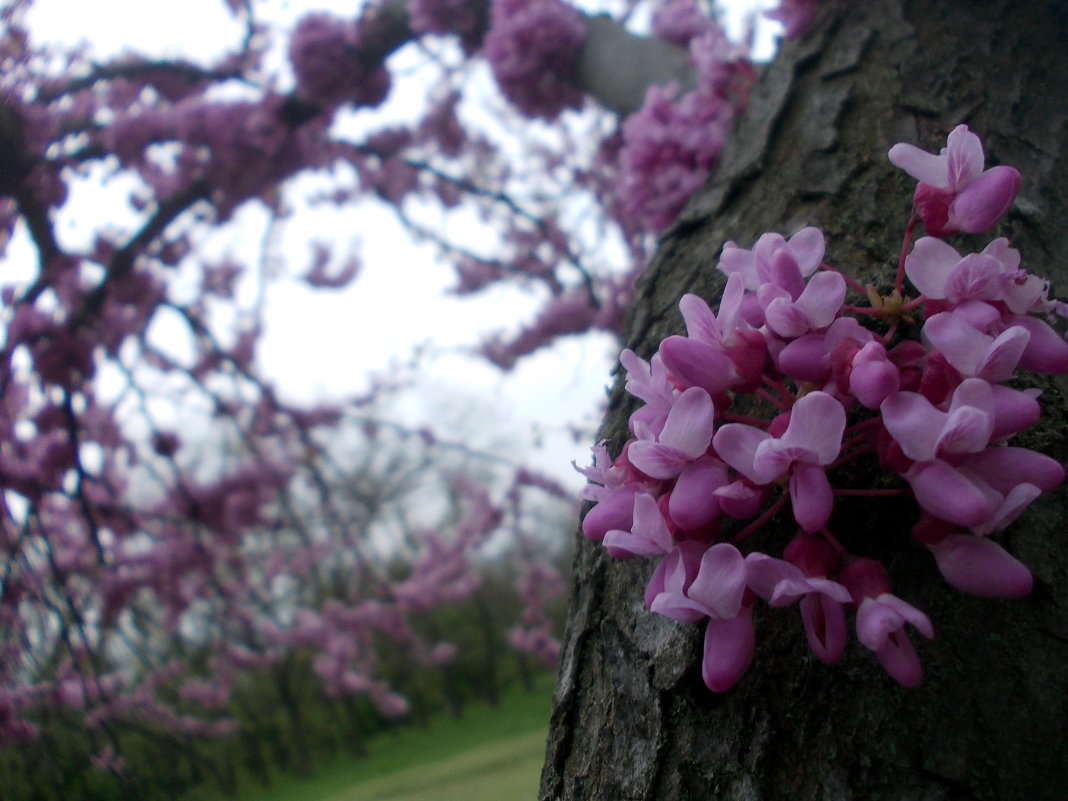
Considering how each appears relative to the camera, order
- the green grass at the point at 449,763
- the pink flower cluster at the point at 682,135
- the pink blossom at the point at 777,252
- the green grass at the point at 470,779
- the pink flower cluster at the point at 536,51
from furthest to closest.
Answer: the green grass at the point at 449,763, the green grass at the point at 470,779, the pink flower cluster at the point at 536,51, the pink flower cluster at the point at 682,135, the pink blossom at the point at 777,252

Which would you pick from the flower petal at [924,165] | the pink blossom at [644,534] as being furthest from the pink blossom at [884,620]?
the flower petal at [924,165]

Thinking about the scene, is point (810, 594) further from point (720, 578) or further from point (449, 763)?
point (449, 763)

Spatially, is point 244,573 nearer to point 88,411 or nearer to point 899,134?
point 88,411

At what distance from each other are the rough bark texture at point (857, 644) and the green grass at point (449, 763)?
242cm

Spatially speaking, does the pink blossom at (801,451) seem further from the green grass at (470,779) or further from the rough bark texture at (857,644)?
the green grass at (470,779)

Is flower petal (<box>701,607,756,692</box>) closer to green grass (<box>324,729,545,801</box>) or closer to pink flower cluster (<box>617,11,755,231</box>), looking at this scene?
pink flower cluster (<box>617,11,755,231</box>)

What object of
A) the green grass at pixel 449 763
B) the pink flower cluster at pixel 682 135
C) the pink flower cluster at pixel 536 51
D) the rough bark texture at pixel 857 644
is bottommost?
the green grass at pixel 449 763

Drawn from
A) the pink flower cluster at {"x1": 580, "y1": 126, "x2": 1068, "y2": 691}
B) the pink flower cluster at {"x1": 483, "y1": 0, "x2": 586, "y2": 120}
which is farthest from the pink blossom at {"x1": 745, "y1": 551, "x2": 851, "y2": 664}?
the pink flower cluster at {"x1": 483, "y1": 0, "x2": 586, "y2": 120}

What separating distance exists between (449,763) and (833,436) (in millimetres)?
5344

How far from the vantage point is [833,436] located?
1.72 feet

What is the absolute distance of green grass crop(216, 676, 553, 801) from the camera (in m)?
3.56

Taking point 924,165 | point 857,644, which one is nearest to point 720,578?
point 857,644

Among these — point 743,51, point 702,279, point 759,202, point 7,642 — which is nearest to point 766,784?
point 702,279

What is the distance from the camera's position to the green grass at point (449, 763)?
3.56m
